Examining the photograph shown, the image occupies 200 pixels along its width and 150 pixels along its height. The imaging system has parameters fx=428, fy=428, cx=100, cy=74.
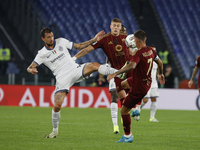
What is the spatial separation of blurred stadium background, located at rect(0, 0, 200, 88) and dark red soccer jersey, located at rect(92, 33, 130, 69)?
469 inches

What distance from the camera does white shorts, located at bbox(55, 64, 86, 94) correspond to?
7.80 meters

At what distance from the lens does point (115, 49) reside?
877 centimetres

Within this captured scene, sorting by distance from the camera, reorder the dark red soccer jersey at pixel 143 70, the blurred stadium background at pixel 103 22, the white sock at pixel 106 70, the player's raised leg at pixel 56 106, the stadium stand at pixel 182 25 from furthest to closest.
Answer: the stadium stand at pixel 182 25 < the blurred stadium background at pixel 103 22 < the player's raised leg at pixel 56 106 < the white sock at pixel 106 70 < the dark red soccer jersey at pixel 143 70

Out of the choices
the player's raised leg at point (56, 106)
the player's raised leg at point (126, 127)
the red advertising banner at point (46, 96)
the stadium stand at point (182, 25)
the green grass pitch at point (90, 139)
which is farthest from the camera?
the stadium stand at point (182, 25)

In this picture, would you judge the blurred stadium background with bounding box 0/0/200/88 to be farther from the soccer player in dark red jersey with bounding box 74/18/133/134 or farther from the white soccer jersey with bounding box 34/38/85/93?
the white soccer jersey with bounding box 34/38/85/93

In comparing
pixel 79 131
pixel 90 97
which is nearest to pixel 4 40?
pixel 90 97

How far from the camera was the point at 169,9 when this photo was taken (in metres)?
24.1

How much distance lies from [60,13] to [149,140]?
1681cm

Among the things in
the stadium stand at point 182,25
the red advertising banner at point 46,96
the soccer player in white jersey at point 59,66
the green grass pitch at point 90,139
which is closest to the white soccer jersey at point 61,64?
the soccer player in white jersey at point 59,66

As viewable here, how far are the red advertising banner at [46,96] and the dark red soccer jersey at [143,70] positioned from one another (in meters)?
10.4

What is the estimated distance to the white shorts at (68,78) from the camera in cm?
780

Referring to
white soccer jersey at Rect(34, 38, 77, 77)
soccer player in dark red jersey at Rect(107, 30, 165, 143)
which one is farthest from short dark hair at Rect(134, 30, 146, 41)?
white soccer jersey at Rect(34, 38, 77, 77)

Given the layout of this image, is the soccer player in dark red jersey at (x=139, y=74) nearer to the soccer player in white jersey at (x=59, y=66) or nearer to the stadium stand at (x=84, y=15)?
→ the soccer player in white jersey at (x=59, y=66)

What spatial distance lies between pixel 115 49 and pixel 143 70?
1857 millimetres
